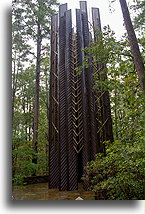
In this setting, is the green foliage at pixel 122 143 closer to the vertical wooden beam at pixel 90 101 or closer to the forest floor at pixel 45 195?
the forest floor at pixel 45 195

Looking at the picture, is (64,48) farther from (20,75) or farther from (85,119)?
(20,75)

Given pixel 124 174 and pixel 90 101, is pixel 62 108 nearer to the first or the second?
pixel 90 101

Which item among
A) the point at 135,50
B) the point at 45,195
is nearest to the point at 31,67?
the point at 45,195

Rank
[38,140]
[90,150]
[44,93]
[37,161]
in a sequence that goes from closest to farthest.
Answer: [90,150] < [37,161] < [38,140] < [44,93]

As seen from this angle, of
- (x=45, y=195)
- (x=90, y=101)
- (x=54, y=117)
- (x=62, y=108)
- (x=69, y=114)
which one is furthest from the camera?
(x=54, y=117)

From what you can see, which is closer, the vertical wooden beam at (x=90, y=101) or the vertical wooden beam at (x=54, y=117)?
the vertical wooden beam at (x=90, y=101)

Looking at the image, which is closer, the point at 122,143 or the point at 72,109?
the point at 122,143

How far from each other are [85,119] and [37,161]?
308cm

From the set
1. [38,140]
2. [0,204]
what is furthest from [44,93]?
[0,204]

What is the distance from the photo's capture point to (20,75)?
7688 mm

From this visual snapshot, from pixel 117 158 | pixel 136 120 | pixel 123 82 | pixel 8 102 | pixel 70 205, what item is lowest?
pixel 70 205

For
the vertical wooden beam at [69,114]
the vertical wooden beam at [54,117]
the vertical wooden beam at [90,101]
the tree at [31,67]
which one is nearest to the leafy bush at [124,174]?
the vertical wooden beam at [69,114]

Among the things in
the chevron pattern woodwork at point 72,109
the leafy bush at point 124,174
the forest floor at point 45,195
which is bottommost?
the forest floor at point 45,195

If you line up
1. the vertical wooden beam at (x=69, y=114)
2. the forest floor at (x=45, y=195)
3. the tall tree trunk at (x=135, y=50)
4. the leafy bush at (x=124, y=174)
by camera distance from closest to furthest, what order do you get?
the leafy bush at (x=124, y=174) → the tall tree trunk at (x=135, y=50) → the forest floor at (x=45, y=195) → the vertical wooden beam at (x=69, y=114)
